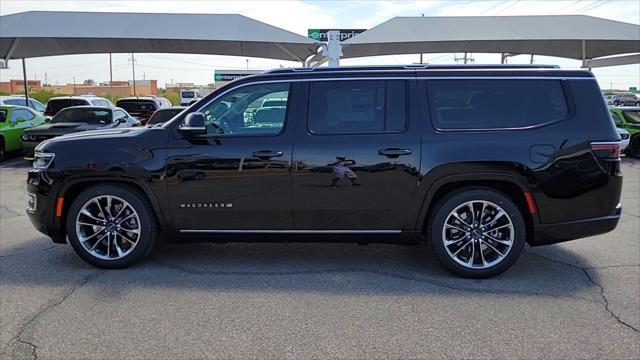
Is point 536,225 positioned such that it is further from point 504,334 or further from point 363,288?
point 363,288

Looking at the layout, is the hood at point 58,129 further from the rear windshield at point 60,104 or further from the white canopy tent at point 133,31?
the white canopy tent at point 133,31

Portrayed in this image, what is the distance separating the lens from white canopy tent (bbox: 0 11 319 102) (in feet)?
58.5

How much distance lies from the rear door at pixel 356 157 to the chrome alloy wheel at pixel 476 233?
1.56ft

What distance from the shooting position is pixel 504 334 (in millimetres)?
3545

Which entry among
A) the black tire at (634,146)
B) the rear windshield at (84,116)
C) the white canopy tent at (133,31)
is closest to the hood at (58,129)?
the rear windshield at (84,116)

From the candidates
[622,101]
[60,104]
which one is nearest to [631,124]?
[60,104]

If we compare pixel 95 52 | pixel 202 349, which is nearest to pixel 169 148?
pixel 202 349

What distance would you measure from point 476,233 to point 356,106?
5.25 feet

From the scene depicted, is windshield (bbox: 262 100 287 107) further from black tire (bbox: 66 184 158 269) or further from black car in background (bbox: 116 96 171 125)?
black car in background (bbox: 116 96 171 125)

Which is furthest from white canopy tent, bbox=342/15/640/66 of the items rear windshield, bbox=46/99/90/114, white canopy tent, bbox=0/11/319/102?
rear windshield, bbox=46/99/90/114

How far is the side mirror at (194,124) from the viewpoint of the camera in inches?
176

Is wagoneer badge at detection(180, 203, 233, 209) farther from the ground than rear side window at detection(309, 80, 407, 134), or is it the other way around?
rear side window at detection(309, 80, 407, 134)

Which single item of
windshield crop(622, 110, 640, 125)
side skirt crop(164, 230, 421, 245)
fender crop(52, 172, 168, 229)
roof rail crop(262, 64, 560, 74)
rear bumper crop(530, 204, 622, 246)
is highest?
roof rail crop(262, 64, 560, 74)

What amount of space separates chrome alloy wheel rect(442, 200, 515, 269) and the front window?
187 cm
